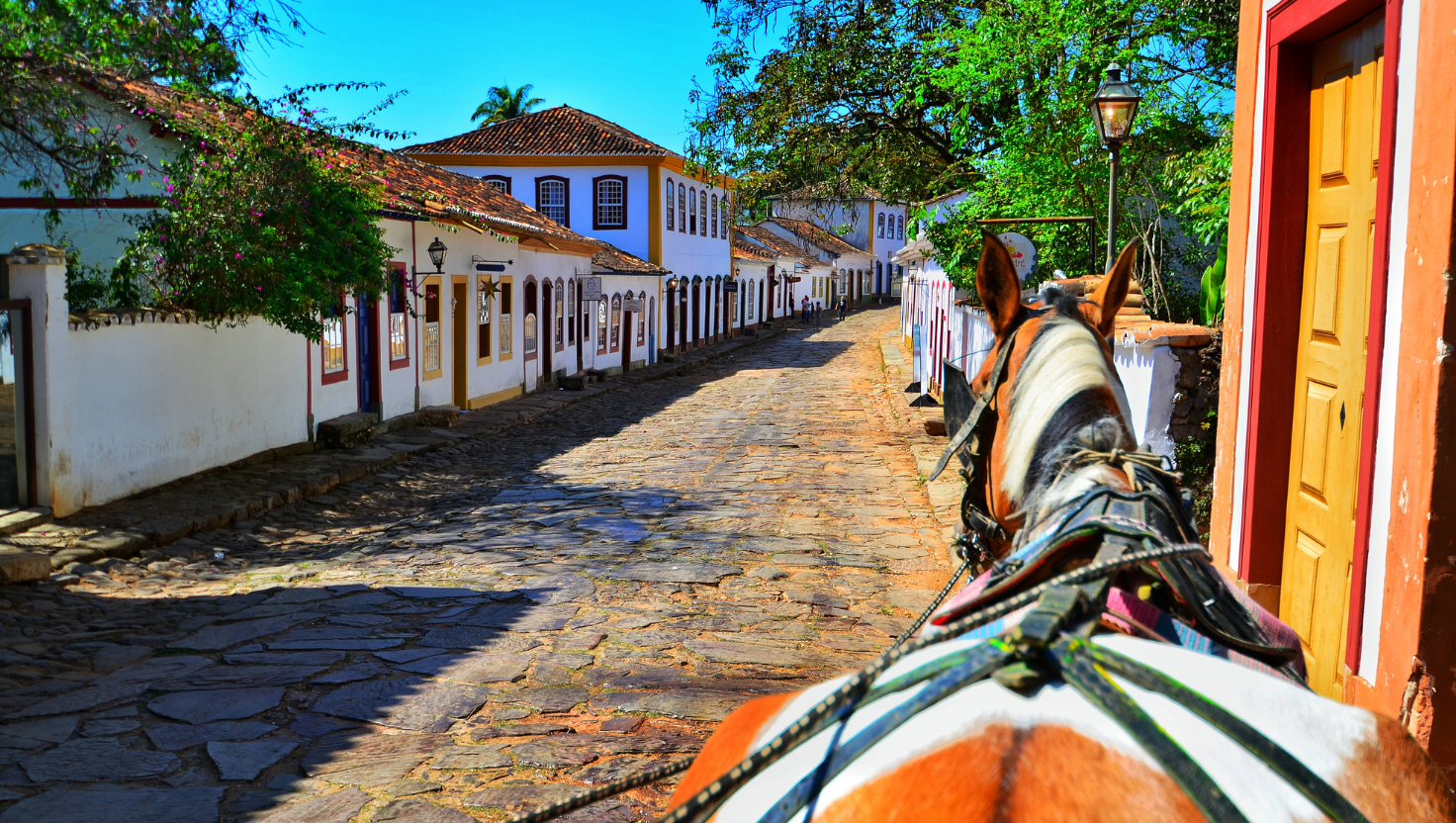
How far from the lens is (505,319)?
65.7 ft

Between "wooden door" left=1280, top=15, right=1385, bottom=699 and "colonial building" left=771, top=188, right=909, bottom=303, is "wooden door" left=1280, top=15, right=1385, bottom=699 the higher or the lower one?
the lower one

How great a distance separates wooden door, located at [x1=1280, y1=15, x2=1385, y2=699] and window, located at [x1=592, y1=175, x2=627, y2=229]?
90.3ft

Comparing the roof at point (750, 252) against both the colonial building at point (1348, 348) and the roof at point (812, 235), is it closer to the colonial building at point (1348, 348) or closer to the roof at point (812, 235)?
the roof at point (812, 235)

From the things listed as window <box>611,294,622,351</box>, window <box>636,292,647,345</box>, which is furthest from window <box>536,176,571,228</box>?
window <box>611,294,622,351</box>

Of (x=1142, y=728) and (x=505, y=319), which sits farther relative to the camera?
(x=505, y=319)

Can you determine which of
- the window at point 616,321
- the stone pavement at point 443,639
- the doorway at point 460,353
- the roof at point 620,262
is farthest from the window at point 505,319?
the stone pavement at point 443,639

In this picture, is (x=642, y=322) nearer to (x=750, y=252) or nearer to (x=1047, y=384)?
(x=750, y=252)

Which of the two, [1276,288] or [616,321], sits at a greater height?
[1276,288]

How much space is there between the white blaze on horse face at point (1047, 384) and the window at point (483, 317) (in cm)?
1673

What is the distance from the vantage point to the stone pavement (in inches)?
152

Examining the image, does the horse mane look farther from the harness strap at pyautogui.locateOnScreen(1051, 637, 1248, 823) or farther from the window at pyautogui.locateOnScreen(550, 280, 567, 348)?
the window at pyautogui.locateOnScreen(550, 280, 567, 348)

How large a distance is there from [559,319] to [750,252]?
80.0 feet

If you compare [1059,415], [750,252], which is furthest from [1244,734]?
[750,252]

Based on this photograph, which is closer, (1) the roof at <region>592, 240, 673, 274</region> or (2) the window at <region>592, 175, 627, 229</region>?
(1) the roof at <region>592, 240, 673, 274</region>
